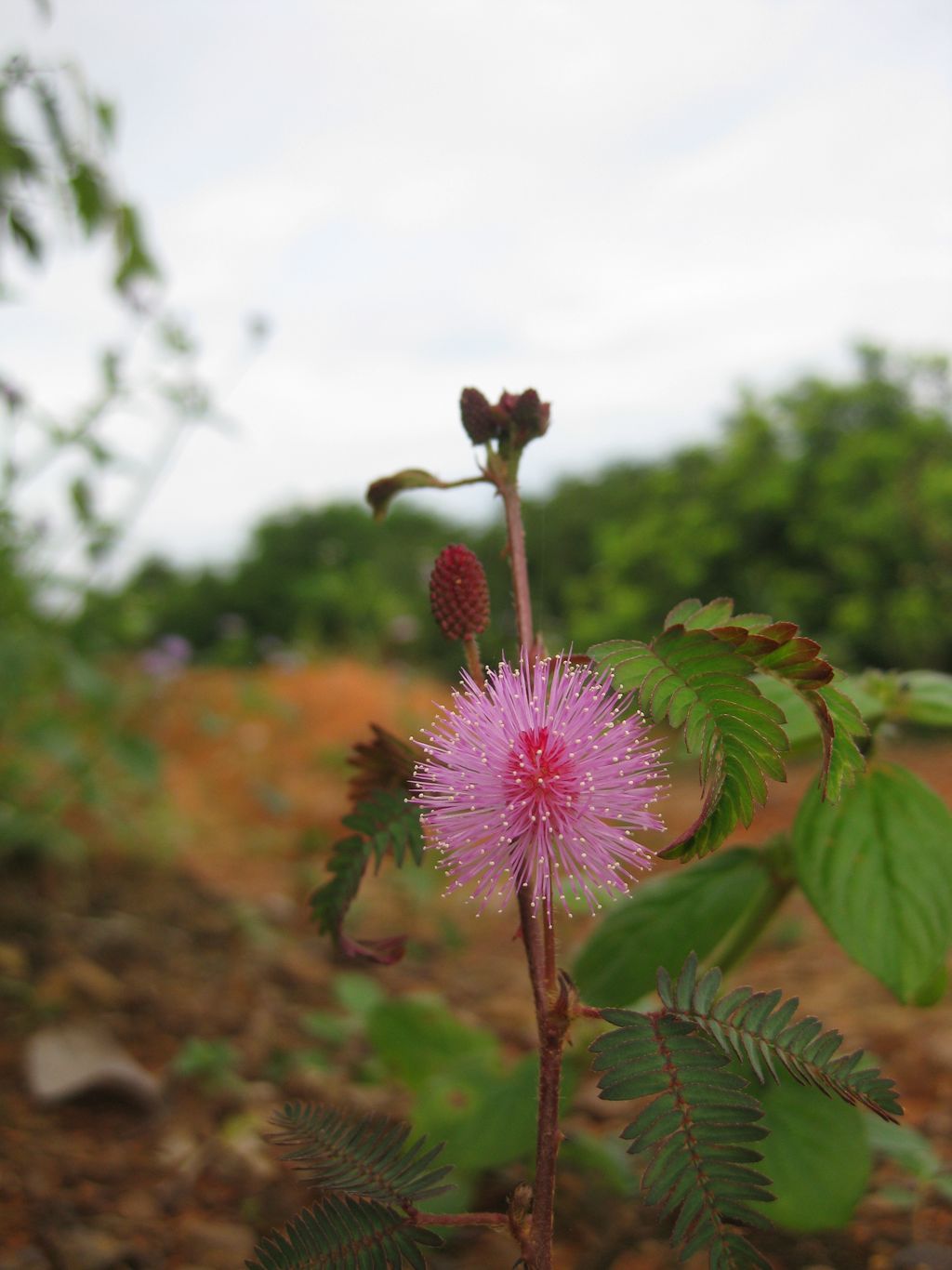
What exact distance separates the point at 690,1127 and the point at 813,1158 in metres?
0.66

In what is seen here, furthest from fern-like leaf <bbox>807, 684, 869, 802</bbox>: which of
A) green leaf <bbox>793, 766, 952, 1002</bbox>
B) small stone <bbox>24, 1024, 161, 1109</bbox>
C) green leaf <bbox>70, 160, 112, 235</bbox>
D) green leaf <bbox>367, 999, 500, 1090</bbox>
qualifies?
small stone <bbox>24, 1024, 161, 1109</bbox>

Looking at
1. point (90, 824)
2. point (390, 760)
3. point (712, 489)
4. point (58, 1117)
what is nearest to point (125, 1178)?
point (58, 1117)

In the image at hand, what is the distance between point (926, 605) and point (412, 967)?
3667mm

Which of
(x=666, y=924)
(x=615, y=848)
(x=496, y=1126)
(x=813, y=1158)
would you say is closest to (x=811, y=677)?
(x=615, y=848)

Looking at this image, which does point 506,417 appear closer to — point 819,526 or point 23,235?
point 23,235

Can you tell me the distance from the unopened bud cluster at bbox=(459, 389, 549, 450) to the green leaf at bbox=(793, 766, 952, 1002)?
1.53 ft

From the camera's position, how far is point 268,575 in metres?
9.78

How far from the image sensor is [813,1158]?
1167 mm

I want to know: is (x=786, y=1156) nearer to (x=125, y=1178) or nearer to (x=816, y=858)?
(x=816, y=858)

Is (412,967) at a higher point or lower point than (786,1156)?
lower

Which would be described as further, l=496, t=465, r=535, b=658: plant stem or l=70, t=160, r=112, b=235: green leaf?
l=70, t=160, r=112, b=235: green leaf

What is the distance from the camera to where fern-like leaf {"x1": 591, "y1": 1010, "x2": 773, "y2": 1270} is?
0.60m

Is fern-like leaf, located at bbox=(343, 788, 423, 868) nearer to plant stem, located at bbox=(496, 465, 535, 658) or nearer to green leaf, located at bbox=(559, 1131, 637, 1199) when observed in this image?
plant stem, located at bbox=(496, 465, 535, 658)

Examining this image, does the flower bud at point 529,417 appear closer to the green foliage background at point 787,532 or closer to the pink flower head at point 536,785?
the pink flower head at point 536,785
